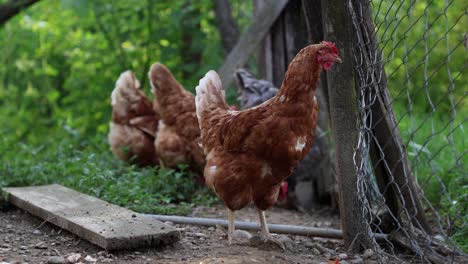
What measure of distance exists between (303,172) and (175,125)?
1.30 meters

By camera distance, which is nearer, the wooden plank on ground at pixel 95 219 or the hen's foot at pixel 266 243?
the wooden plank on ground at pixel 95 219

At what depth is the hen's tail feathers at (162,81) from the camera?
580 cm

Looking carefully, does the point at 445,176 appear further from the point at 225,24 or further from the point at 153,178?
the point at 225,24

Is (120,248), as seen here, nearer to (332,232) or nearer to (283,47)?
(332,232)

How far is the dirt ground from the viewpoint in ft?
10.3

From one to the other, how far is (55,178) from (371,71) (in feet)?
9.55

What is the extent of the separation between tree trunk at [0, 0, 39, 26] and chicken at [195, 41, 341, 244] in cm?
281

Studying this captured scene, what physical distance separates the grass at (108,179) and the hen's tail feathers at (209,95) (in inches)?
33.9

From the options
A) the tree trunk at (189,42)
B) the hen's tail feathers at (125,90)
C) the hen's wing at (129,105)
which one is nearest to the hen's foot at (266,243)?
the hen's wing at (129,105)

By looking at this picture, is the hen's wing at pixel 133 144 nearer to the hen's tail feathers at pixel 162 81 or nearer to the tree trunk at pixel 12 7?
the hen's tail feathers at pixel 162 81

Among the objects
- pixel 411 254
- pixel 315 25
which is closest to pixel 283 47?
pixel 315 25

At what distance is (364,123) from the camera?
3.20 meters

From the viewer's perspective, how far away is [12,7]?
5.85m

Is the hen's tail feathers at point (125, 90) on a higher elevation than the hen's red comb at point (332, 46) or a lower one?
higher
